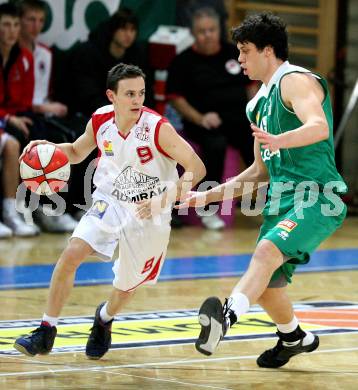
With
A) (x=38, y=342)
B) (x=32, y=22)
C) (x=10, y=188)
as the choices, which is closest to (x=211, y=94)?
(x=32, y=22)

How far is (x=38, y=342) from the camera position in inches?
227

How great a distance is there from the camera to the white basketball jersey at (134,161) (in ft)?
20.2

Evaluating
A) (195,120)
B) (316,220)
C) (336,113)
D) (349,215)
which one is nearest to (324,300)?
(316,220)

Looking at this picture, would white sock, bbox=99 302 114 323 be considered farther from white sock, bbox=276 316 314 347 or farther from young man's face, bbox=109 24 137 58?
young man's face, bbox=109 24 137 58

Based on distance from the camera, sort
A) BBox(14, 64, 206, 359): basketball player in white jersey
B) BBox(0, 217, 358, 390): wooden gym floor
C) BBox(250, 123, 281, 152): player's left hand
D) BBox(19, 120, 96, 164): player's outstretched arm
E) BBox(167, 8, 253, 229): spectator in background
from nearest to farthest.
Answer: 1. BBox(250, 123, 281, 152): player's left hand
2. BBox(0, 217, 358, 390): wooden gym floor
3. BBox(14, 64, 206, 359): basketball player in white jersey
4. BBox(19, 120, 96, 164): player's outstretched arm
5. BBox(167, 8, 253, 229): spectator in background

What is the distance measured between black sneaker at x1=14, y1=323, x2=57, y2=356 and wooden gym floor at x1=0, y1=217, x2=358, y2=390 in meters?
0.10

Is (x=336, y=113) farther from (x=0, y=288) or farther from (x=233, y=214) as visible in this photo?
(x=0, y=288)

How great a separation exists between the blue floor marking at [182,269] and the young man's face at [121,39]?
2670mm

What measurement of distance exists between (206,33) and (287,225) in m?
6.56

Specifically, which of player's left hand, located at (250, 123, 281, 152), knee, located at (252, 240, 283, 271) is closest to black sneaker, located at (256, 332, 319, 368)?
knee, located at (252, 240, 283, 271)

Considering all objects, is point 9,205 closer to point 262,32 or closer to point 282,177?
point 282,177

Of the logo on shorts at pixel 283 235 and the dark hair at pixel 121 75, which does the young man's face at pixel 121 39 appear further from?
the logo on shorts at pixel 283 235

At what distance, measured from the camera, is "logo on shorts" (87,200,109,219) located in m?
6.09

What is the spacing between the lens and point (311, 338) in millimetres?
5988
